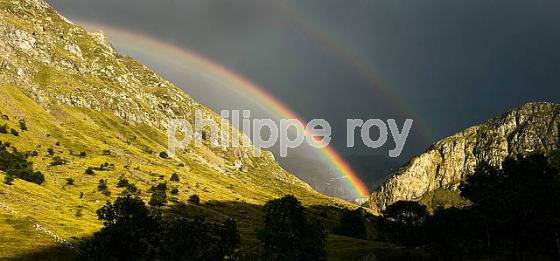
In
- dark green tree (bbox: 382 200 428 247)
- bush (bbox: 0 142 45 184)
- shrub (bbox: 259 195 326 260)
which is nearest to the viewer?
shrub (bbox: 259 195 326 260)

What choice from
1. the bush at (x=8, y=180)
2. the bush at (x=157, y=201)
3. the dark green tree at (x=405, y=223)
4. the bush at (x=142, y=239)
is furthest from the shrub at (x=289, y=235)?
the bush at (x=157, y=201)

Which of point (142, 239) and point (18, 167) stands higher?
point (18, 167)

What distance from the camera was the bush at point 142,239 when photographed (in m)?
67.6

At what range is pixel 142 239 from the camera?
73.0m

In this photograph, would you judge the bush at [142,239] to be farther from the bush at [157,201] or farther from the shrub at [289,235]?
the bush at [157,201]

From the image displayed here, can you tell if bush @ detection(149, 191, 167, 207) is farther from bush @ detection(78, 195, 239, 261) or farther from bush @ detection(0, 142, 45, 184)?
bush @ detection(78, 195, 239, 261)

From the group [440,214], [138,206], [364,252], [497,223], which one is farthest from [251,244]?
[138,206]

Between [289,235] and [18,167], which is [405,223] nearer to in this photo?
[289,235]

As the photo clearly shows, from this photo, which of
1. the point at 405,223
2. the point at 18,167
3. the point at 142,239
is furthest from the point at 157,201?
the point at 142,239

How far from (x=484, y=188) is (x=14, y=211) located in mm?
131063

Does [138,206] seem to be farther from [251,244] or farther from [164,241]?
[251,244]

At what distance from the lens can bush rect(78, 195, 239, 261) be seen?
67562 mm

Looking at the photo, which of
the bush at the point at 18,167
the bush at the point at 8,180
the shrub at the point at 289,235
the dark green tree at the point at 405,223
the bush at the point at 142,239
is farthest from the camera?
the bush at the point at 18,167

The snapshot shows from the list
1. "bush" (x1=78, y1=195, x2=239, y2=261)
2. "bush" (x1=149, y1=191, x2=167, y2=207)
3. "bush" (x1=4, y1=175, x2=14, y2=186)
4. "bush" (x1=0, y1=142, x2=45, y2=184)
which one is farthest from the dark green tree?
"bush" (x1=0, y1=142, x2=45, y2=184)
